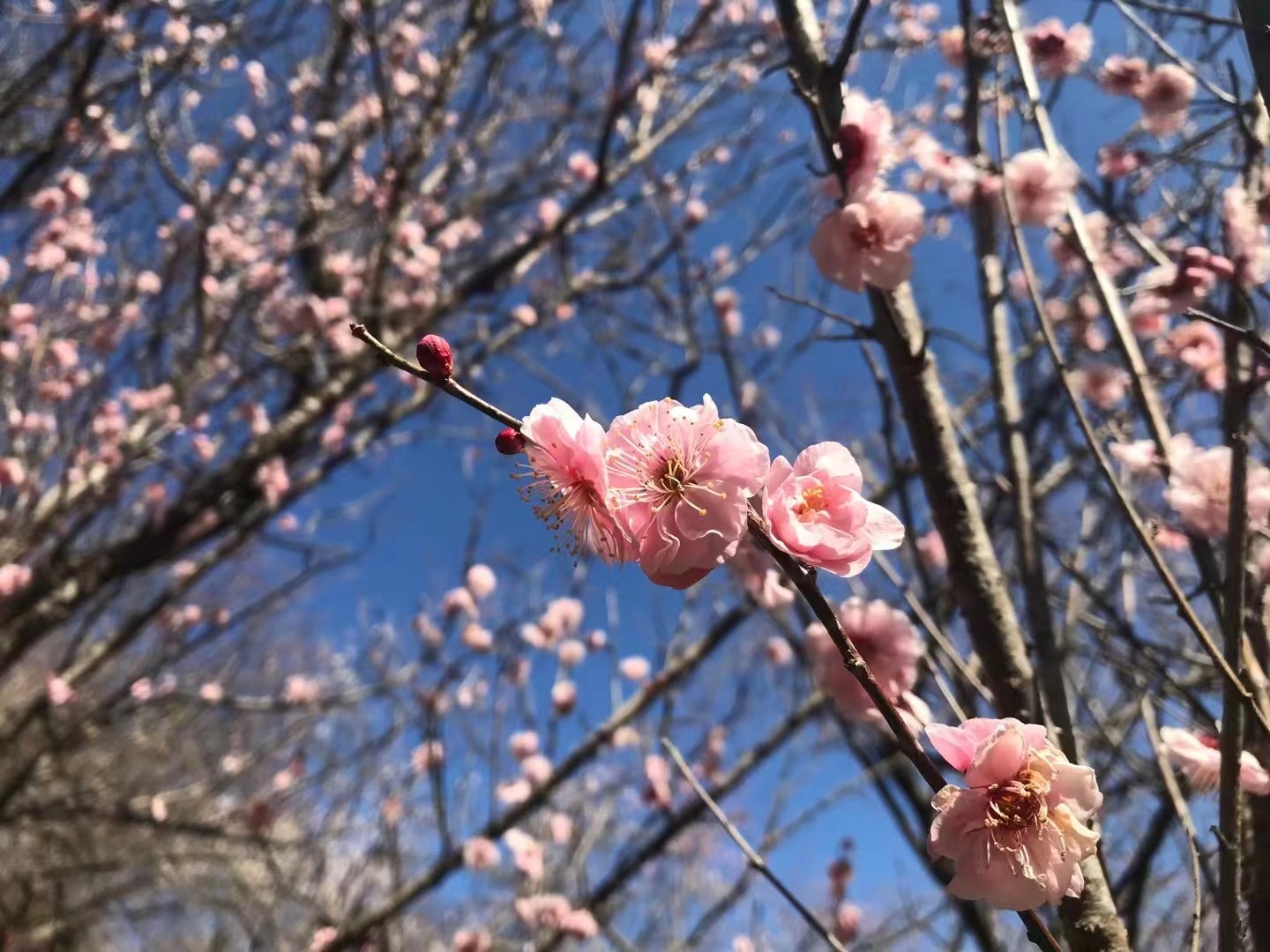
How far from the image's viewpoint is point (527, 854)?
13.4 ft

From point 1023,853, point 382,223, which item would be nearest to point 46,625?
point 382,223

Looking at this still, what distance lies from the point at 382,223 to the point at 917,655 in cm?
407

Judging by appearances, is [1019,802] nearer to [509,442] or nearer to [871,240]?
[509,442]

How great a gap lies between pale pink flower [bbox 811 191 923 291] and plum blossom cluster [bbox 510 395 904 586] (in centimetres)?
70

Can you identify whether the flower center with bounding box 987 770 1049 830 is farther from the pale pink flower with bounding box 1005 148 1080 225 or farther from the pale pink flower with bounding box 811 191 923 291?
the pale pink flower with bounding box 1005 148 1080 225

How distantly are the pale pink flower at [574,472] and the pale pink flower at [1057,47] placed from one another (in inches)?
90.1

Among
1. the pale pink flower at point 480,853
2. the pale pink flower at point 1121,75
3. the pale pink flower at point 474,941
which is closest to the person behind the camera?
the pale pink flower at point 1121,75

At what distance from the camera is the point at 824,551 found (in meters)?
0.93

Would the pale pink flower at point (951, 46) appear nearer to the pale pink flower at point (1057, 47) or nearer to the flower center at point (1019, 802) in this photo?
the pale pink flower at point (1057, 47)

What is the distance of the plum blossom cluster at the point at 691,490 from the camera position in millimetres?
914

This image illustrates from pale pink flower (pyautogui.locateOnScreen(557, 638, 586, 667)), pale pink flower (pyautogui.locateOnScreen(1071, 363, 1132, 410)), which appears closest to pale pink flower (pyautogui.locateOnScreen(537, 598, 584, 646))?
pale pink flower (pyautogui.locateOnScreen(557, 638, 586, 667))

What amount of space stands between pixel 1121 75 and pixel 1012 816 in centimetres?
268

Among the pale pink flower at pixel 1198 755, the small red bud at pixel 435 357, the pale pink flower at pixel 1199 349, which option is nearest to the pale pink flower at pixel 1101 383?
the pale pink flower at pixel 1199 349

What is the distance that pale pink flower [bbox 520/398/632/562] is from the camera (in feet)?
2.99
